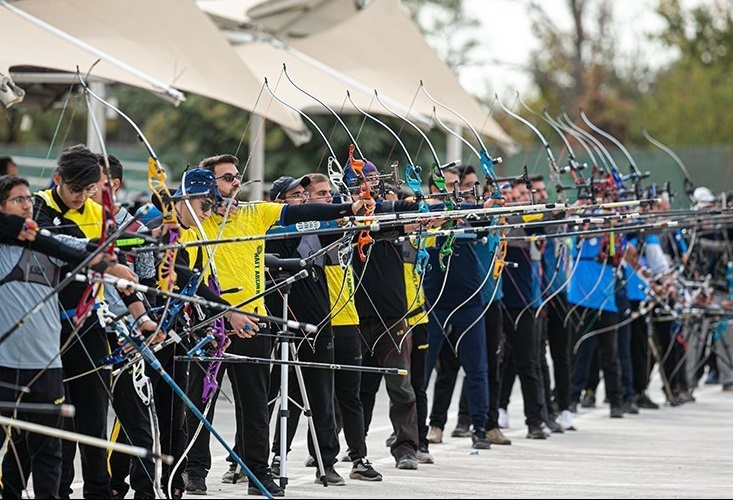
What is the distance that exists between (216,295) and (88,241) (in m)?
1.07

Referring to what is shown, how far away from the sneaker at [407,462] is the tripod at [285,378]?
1.11 metres

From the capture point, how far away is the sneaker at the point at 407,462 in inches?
426

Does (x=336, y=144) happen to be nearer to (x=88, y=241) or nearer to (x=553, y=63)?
(x=553, y=63)

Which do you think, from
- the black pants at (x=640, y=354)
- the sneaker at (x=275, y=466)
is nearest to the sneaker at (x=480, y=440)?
the sneaker at (x=275, y=466)

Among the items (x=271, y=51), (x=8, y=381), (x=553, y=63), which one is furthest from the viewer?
(x=553, y=63)

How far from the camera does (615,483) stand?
32.1ft

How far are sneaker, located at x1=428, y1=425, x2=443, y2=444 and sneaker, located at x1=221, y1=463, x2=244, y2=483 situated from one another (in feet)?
9.69

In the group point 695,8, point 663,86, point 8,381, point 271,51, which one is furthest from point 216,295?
point 663,86

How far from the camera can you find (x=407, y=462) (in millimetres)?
10828

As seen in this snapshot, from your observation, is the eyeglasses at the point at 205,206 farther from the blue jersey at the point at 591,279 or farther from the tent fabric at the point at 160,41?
the blue jersey at the point at 591,279

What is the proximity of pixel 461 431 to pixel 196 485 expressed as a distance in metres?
4.39

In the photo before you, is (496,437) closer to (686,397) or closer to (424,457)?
(424,457)

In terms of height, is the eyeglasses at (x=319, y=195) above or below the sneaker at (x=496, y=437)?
above

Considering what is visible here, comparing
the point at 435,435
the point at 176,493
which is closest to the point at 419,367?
the point at 435,435
